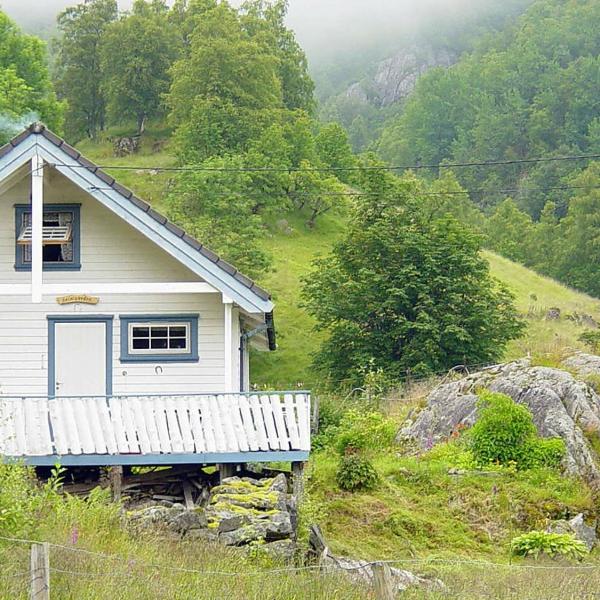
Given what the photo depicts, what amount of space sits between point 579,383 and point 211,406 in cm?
997

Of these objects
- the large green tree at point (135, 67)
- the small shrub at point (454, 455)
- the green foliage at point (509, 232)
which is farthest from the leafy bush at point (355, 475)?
the green foliage at point (509, 232)

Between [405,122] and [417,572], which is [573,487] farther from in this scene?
[405,122]

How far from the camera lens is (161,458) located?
16.8m

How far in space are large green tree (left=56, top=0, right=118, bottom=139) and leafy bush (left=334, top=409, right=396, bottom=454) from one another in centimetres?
5710

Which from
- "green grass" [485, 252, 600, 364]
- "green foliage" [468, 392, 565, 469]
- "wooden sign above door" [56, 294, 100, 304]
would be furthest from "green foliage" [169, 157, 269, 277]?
"wooden sign above door" [56, 294, 100, 304]

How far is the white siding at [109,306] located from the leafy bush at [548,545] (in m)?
5.65

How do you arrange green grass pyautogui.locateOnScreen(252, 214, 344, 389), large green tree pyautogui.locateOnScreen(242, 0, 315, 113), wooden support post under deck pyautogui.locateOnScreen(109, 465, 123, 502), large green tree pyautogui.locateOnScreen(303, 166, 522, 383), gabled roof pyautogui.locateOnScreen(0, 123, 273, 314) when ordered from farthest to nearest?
large green tree pyautogui.locateOnScreen(242, 0, 315, 113), green grass pyautogui.locateOnScreen(252, 214, 344, 389), large green tree pyautogui.locateOnScreen(303, 166, 522, 383), gabled roof pyautogui.locateOnScreen(0, 123, 273, 314), wooden support post under deck pyautogui.locateOnScreen(109, 465, 123, 502)

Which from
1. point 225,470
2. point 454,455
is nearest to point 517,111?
point 454,455

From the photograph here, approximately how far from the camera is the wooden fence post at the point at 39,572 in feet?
30.8

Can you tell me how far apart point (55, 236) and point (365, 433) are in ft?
24.7

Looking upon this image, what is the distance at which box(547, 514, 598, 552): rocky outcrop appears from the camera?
1853 cm

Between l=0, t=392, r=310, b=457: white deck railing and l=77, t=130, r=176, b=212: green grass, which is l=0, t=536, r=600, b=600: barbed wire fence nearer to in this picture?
l=0, t=392, r=310, b=457: white deck railing

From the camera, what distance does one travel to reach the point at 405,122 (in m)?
136

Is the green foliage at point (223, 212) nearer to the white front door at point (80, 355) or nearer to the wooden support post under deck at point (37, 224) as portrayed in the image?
the white front door at point (80, 355)
